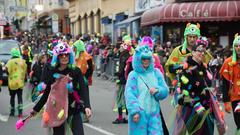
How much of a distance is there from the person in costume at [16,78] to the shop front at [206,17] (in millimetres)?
12090

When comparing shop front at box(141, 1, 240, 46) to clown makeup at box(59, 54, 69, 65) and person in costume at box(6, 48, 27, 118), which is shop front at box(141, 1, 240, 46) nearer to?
person in costume at box(6, 48, 27, 118)

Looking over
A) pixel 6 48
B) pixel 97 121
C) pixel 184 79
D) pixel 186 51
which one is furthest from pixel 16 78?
pixel 6 48

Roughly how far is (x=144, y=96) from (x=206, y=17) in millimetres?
19026

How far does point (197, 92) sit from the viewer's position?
8.05m

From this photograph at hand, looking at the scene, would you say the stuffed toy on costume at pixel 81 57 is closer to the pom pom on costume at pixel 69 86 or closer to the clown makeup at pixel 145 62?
the pom pom on costume at pixel 69 86

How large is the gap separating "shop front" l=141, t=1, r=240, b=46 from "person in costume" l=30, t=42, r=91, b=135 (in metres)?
17.4

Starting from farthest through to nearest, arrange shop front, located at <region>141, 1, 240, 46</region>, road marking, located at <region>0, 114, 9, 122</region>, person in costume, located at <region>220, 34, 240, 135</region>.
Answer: shop front, located at <region>141, 1, 240, 46</region>, road marking, located at <region>0, 114, 9, 122</region>, person in costume, located at <region>220, 34, 240, 135</region>

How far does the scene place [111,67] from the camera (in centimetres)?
2544

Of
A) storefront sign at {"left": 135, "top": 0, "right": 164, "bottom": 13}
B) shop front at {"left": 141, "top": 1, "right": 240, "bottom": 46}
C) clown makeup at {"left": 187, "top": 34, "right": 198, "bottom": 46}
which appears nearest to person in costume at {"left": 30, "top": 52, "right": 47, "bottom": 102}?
clown makeup at {"left": 187, "top": 34, "right": 198, "bottom": 46}

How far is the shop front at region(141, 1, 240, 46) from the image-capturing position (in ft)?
83.6

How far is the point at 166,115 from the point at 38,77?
335 cm

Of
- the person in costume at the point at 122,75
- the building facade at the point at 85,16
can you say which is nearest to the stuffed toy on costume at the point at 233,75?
the person in costume at the point at 122,75

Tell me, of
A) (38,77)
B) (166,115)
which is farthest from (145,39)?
(38,77)

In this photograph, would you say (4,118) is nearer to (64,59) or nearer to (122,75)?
(122,75)
